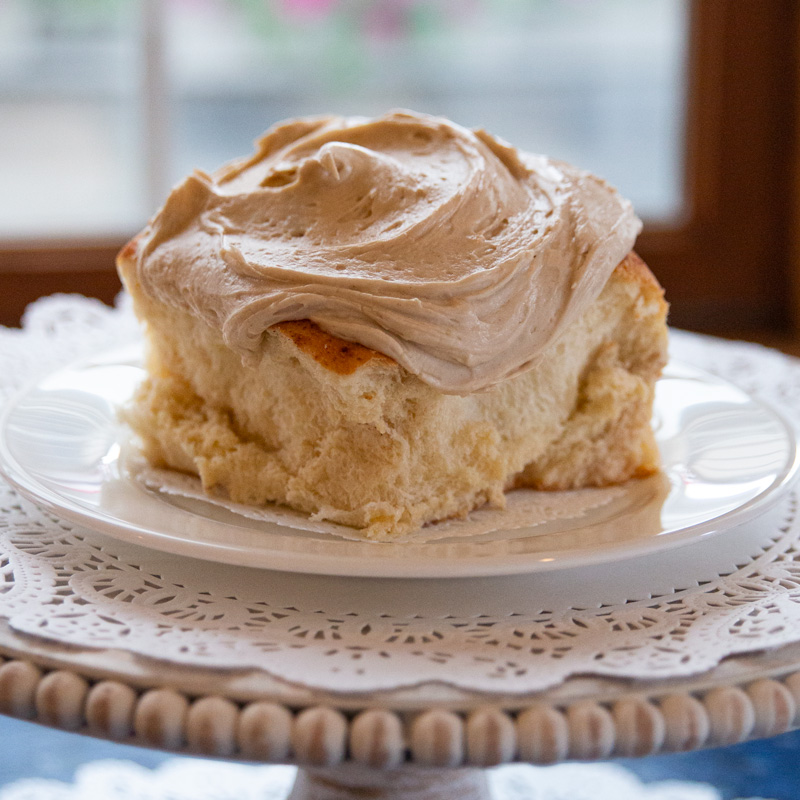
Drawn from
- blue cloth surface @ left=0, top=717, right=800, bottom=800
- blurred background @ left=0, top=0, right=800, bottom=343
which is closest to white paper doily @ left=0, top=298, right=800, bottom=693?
blue cloth surface @ left=0, top=717, right=800, bottom=800

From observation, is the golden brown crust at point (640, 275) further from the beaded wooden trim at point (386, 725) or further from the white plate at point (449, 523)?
the beaded wooden trim at point (386, 725)

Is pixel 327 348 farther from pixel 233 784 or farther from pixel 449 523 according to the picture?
pixel 233 784

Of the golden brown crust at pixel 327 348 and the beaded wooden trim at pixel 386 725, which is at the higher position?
the golden brown crust at pixel 327 348

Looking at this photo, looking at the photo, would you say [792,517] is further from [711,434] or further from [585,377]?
[585,377]

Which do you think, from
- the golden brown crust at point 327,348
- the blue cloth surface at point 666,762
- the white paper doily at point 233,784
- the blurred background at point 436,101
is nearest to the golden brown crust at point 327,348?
the golden brown crust at point 327,348

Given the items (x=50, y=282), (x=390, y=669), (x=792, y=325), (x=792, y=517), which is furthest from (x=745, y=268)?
(x=390, y=669)

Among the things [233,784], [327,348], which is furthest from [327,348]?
[233,784]
